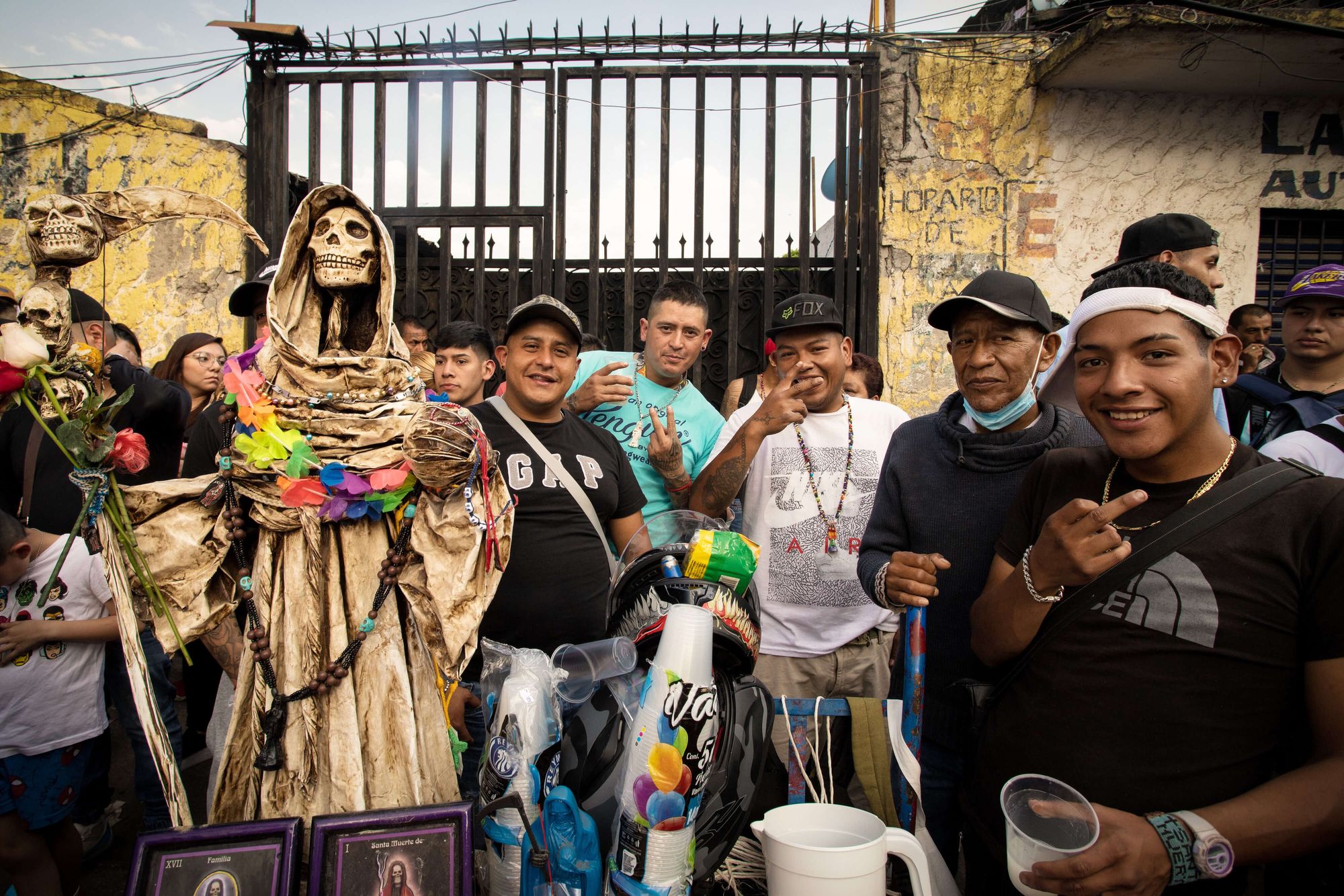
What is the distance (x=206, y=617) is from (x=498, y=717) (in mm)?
868

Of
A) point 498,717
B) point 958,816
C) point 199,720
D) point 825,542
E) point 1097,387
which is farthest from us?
point 199,720

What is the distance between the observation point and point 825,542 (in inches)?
111

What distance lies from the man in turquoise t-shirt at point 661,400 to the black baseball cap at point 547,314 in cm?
46

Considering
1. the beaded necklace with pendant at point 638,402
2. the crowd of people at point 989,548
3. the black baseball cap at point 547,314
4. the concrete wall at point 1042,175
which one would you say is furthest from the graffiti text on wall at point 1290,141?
the black baseball cap at point 547,314

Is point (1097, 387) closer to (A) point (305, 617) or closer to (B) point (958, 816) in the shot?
(B) point (958, 816)

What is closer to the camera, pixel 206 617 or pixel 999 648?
pixel 999 648

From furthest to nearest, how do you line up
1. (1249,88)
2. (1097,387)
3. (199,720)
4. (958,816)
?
(1249,88), (199,720), (958,816), (1097,387)

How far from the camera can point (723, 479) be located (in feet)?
9.05

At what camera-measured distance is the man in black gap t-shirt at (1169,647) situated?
51.9 inches

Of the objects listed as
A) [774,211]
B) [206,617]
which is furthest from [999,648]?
[774,211]

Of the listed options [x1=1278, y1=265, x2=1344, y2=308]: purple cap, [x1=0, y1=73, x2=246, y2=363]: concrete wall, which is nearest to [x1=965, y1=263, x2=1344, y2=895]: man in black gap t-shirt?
[x1=1278, y1=265, x2=1344, y2=308]: purple cap

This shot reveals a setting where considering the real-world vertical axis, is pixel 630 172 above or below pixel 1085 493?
above

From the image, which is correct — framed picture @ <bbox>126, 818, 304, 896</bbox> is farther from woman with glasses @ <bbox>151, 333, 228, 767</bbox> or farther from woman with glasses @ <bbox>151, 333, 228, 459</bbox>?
woman with glasses @ <bbox>151, 333, 228, 459</bbox>

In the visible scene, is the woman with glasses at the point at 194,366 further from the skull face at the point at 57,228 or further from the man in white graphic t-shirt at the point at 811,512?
the man in white graphic t-shirt at the point at 811,512
